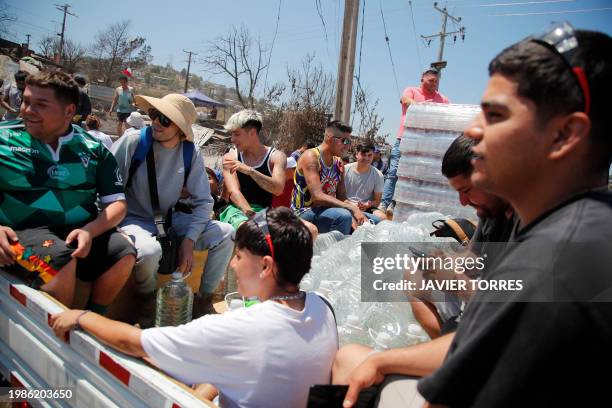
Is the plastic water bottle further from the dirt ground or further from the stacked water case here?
the dirt ground

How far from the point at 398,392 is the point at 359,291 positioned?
1.68 metres

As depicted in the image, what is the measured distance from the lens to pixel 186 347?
58.1 inches

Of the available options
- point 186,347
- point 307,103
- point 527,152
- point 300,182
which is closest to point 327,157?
point 300,182

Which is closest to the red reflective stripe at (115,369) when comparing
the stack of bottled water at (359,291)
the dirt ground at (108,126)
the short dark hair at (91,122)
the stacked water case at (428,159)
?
the stack of bottled water at (359,291)

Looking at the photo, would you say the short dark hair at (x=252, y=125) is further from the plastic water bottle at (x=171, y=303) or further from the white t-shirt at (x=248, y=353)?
the white t-shirt at (x=248, y=353)

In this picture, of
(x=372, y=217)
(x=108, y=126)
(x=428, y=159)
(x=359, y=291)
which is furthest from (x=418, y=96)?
(x=108, y=126)

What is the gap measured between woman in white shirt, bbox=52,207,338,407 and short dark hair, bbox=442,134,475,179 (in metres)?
1.10

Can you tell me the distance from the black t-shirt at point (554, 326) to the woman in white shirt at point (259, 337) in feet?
2.71

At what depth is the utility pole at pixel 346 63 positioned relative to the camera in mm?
8328

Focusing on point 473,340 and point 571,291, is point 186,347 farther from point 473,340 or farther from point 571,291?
point 571,291

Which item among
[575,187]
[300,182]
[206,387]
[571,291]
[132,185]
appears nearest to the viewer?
[571,291]

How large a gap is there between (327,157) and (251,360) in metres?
3.66

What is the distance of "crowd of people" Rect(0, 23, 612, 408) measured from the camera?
2.53 feet

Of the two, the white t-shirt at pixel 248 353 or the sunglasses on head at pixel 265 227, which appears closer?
the white t-shirt at pixel 248 353
